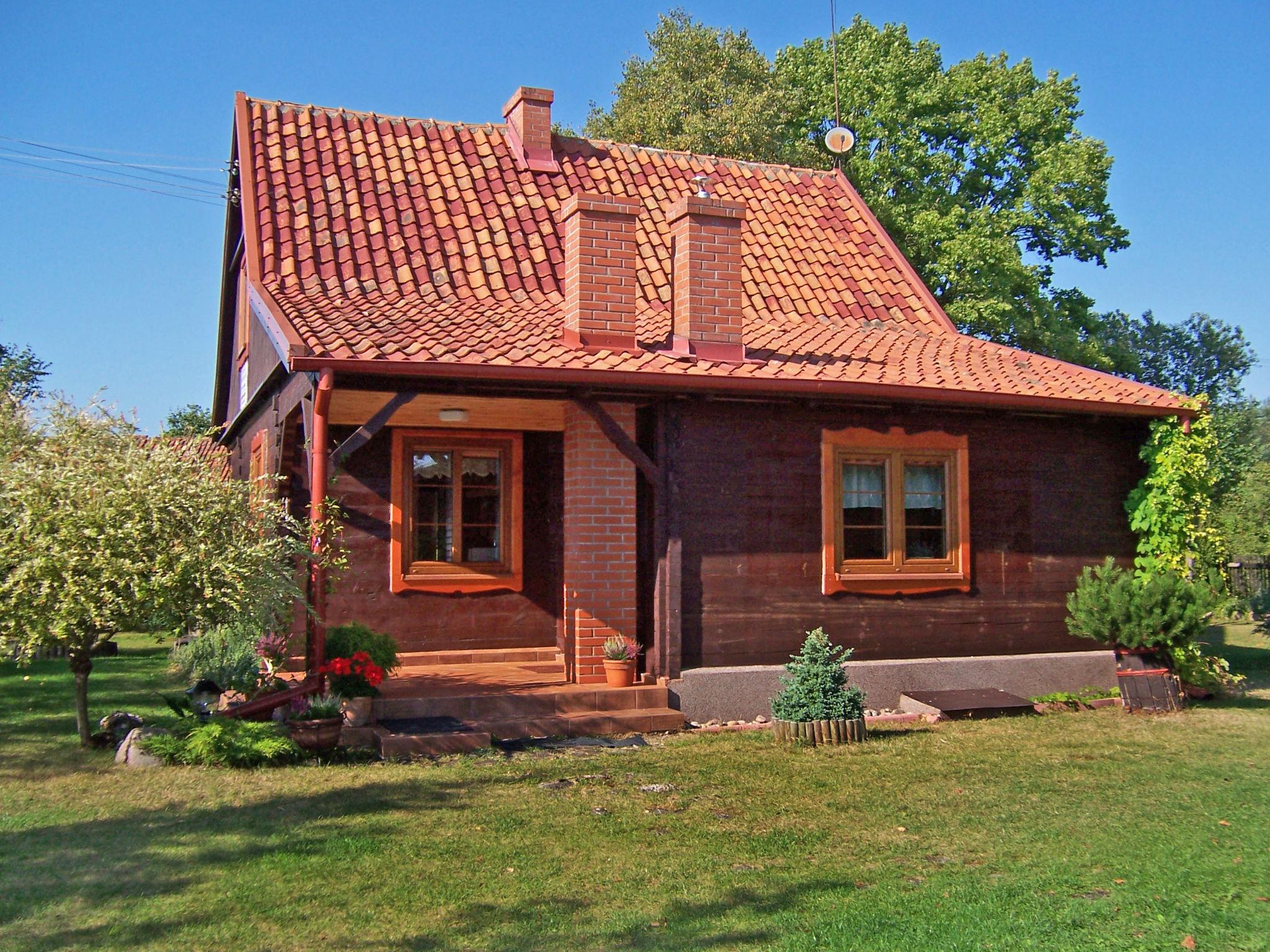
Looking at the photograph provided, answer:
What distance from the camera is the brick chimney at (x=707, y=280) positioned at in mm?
10555

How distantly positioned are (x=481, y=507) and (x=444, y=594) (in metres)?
1.02

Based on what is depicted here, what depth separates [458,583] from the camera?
11.7m

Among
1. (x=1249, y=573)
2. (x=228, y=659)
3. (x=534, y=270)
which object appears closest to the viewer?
(x=228, y=659)

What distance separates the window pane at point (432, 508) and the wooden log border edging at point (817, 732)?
4.30 m

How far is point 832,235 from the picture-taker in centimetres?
1494

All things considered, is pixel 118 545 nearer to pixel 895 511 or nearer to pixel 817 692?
pixel 817 692

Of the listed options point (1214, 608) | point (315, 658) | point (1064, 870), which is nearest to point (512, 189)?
point (315, 658)

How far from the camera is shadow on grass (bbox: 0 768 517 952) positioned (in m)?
4.86

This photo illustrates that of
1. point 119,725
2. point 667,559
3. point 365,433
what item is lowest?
point 119,725

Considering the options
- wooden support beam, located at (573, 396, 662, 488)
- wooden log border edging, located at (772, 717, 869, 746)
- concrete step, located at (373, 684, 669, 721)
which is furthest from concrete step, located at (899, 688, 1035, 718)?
wooden support beam, located at (573, 396, 662, 488)

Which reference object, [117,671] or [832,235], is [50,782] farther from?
[832,235]

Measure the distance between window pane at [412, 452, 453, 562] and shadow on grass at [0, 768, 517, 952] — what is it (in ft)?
14.5

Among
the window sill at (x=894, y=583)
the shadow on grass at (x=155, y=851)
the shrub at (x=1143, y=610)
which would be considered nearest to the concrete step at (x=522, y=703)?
the shadow on grass at (x=155, y=851)

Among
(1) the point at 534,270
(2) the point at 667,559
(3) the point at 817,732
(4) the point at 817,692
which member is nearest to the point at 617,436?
(2) the point at 667,559
